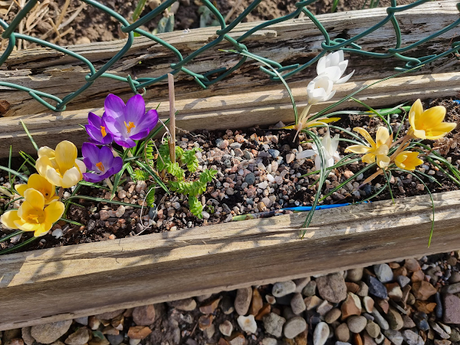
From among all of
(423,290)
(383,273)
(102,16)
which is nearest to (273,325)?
(383,273)

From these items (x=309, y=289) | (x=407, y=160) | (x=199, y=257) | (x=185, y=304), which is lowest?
(x=309, y=289)

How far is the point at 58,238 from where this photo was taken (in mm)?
985

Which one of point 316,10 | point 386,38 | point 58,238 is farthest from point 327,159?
point 316,10

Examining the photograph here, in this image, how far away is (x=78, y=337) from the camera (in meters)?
1.16

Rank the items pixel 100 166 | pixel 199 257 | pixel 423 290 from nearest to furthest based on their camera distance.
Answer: pixel 100 166 < pixel 199 257 < pixel 423 290

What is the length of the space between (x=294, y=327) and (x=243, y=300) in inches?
7.3

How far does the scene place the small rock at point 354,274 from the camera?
4.39ft

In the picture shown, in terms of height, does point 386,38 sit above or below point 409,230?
above

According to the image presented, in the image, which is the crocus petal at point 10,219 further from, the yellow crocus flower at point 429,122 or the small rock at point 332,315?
the small rock at point 332,315

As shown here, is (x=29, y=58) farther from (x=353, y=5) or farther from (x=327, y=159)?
(x=353, y=5)

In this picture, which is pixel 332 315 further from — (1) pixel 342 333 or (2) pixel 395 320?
(2) pixel 395 320

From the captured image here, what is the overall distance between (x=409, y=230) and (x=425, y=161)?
0.25m

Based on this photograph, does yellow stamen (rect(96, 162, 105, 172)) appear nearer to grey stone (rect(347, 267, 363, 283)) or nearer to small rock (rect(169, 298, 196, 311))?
small rock (rect(169, 298, 196, 311))

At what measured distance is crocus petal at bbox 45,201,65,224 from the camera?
74 centimetres
